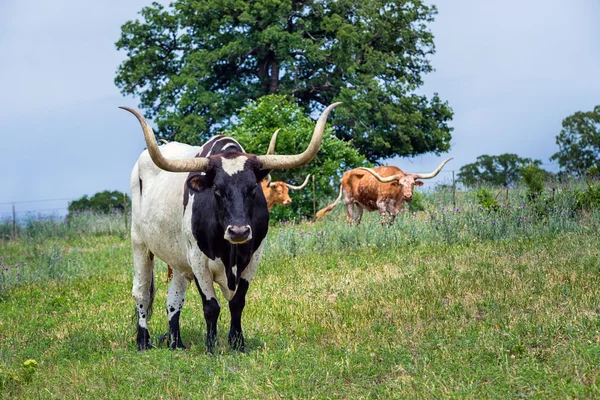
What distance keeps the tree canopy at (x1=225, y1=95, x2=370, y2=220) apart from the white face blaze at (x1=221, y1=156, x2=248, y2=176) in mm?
15093

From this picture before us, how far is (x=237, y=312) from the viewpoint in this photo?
6656mm

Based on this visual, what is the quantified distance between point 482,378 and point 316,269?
591 cm

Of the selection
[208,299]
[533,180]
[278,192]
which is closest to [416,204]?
[278,192]

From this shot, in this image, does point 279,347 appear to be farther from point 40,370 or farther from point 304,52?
point 304,52

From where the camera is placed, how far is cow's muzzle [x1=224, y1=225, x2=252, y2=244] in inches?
230

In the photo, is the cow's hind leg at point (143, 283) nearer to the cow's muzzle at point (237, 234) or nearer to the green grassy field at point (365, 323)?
the green grassy field at point (365, 323)

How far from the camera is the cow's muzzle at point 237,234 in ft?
19.2

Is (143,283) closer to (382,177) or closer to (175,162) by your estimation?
(175,162)

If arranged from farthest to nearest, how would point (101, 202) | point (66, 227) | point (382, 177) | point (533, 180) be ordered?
1. point (101, 202)
2. point (66, 227)
3. point (382, 177)
4. point (533, 180)

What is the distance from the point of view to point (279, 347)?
6883 millimetres

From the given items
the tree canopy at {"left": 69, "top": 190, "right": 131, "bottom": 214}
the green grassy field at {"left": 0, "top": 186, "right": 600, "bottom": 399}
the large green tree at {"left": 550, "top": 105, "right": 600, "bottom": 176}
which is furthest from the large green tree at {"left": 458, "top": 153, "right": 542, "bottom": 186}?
the green grassy field at {"left": 0, "top": 186, "right": 600, "bottom": 399}

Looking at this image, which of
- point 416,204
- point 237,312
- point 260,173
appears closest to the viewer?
point 260,173

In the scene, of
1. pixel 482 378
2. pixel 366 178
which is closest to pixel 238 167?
pixel 482 378

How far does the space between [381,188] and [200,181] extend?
9.92m
